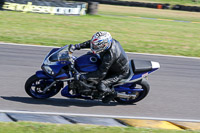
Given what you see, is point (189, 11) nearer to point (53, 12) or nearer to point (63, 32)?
point (53, 12)

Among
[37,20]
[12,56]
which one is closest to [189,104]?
[12,56]

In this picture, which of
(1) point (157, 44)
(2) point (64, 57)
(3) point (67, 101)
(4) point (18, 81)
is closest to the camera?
(2) point (64, 57)

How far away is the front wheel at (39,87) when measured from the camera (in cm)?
743

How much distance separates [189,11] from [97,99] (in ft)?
100

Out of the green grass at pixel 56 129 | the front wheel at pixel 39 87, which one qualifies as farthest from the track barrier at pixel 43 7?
the green grass at pixel 56 129

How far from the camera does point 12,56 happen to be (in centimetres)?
1141

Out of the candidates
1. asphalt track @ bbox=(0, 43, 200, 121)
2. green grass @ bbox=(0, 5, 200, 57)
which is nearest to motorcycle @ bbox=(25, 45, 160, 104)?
asphalt track @ bbox=(0, 43, 200, 121)

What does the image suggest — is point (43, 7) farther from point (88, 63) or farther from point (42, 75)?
point (88, 63)

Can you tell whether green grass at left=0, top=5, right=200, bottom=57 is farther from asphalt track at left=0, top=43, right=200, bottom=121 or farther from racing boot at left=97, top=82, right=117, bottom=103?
racing boot at left=97, top=82, right=117, bottom=103

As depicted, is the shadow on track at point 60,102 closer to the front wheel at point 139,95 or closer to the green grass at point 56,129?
the front wheel at point 139,95

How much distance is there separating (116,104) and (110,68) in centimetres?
95

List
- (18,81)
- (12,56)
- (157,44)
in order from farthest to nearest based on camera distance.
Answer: (157,44) → (12,56) → (18,81)

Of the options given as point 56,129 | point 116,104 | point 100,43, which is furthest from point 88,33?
point 56,129

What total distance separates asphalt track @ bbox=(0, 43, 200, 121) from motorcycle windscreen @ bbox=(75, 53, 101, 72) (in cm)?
85
